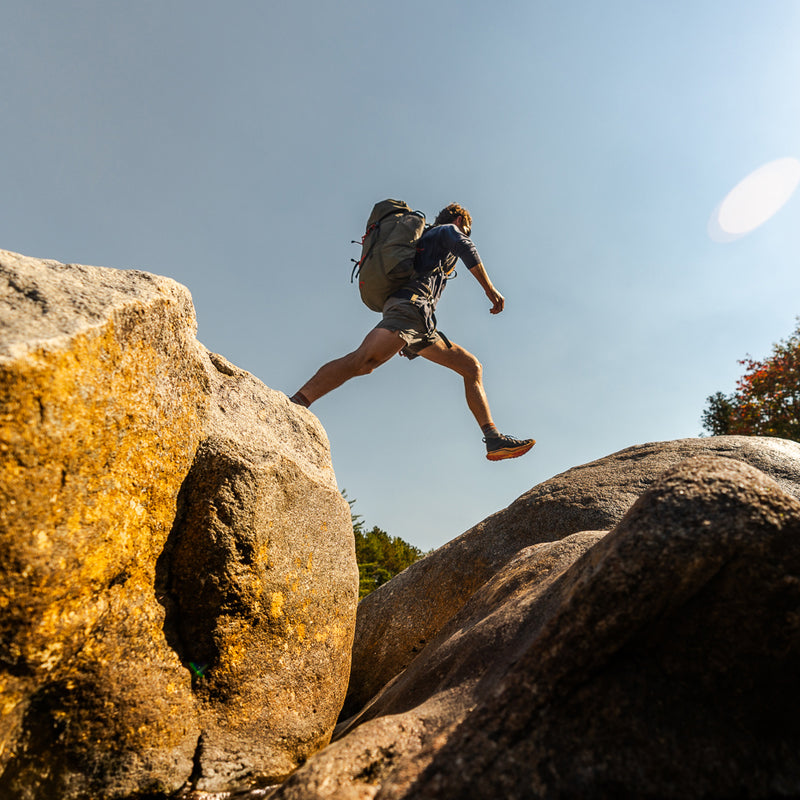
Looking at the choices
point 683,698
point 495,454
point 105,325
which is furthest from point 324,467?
point 495,454

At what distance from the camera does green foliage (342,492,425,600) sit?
1078 centimetres

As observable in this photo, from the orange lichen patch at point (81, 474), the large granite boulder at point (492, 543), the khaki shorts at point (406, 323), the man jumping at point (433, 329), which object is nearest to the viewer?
the orange lichen patch at point (81, 474)

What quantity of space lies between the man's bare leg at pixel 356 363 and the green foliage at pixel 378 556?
5.56m

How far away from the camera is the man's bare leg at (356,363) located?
14.6 ft

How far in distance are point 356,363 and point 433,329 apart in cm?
94

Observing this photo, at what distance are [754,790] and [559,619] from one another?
1.78 ft

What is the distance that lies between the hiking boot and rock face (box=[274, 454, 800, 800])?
3652mm

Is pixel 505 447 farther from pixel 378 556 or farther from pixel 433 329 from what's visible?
pixel 378 556

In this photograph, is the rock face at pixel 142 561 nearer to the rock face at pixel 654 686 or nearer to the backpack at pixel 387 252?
the rock face at pixel 654 686

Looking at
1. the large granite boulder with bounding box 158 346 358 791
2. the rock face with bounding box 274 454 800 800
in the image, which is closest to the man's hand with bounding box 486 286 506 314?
the large granite boulder with bounding box 158 346 358 791

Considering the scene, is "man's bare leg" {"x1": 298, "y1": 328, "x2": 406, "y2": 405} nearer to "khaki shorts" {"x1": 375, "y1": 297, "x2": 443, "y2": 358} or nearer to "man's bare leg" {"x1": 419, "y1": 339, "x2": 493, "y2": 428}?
"khaki shorts" {"x1": 375, "y1": 297, "x2": 443, "y2": 358}

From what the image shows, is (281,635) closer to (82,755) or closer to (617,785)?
(82,755)

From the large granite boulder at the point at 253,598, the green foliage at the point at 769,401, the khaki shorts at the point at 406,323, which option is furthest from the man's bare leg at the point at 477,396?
the green foliage at the point at 769,401

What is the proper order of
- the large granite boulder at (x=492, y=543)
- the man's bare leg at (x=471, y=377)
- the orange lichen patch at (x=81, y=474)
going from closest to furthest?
the orange lichen patch at (x=81, y=474) → the large granite boulder at (x=492, y=543) → the man's bare leg at (x=471, y=377)
